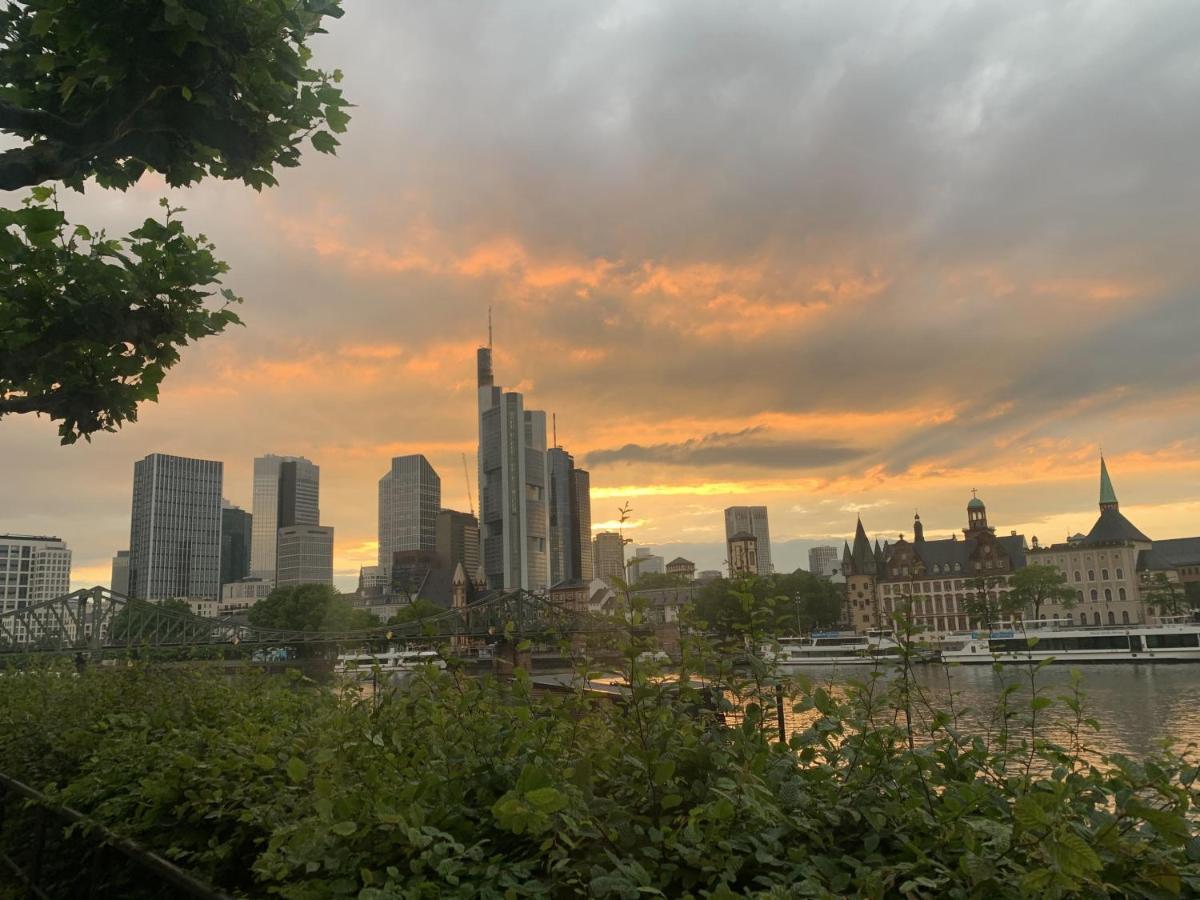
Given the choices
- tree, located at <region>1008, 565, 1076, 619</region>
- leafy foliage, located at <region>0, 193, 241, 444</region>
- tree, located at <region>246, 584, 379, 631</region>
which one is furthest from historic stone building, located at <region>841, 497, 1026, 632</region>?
leafy foliage, located at <region>0, 193, 241, 444</region>

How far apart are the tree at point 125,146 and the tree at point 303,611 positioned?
3983 inches

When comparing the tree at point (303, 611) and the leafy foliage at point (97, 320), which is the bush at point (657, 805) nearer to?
the leafy foliage at point (97, 320)

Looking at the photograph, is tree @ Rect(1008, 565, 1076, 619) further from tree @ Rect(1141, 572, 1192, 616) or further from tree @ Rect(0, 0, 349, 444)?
tree @ Rect(0, 0, 349, 444)

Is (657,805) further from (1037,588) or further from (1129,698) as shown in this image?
(1037,588)

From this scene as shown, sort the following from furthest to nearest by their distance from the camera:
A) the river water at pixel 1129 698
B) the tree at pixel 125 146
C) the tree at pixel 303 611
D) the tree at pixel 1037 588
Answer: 1. the tree at pixel 303 611
2. the tree at pixel 1037 588
3. the river water at pixel 1129 698
4. the tree at pixel 125 146

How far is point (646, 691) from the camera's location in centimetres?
346

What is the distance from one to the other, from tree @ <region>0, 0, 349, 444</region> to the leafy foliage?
2 cm

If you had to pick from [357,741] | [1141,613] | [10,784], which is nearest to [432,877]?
[357,741]

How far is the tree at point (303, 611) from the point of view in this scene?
10750 centimetres

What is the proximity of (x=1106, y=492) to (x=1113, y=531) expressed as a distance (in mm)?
11893

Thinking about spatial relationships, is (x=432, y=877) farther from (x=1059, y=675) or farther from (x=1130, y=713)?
(x=1059, y=675)

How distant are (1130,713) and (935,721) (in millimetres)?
45082

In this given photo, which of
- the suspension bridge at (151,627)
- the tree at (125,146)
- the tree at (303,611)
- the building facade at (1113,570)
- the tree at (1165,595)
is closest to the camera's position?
the tree at (125,146)

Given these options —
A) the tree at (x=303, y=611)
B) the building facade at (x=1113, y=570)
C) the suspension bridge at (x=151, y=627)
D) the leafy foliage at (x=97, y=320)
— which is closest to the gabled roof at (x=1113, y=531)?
the building facade at (x=1113, y=570)
